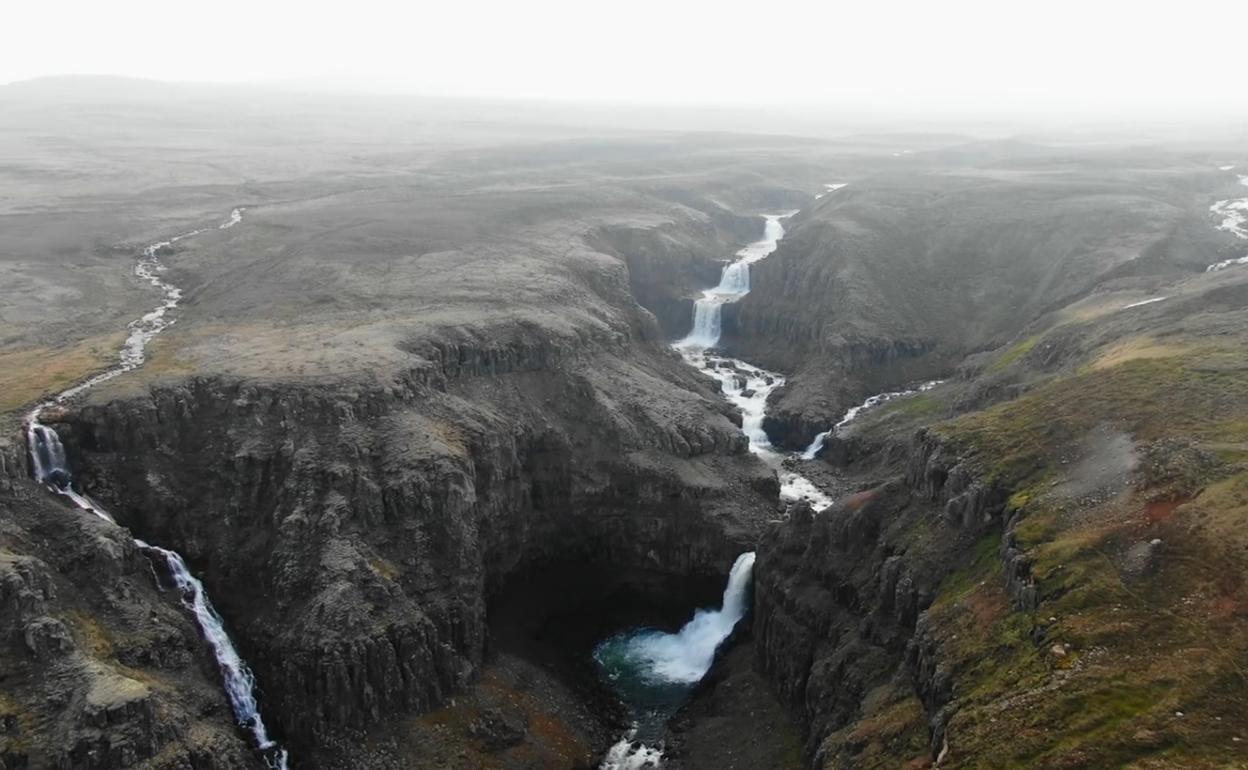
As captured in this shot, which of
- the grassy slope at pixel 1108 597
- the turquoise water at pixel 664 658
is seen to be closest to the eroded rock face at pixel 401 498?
the turquoise water at pixel 664 658

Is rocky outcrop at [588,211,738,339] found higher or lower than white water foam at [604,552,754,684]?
higher

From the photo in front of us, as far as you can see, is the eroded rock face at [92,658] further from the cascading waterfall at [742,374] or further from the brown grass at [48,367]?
the cascading waterfall at [742,374]

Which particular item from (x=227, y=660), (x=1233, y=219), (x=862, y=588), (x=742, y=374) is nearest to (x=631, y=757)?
(x=862, y=588)

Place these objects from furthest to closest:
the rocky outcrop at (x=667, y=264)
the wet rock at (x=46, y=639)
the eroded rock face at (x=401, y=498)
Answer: the rocky outcrop at (x=667, y=264) → the eroded rock face at (x=401, y=498) → the wet rock at (x=46, y=639)

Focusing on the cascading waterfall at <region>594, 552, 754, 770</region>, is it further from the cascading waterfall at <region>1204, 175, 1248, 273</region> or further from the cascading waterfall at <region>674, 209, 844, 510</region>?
the cascading waterfall at <region>1204, 175, 1248, 273</region>

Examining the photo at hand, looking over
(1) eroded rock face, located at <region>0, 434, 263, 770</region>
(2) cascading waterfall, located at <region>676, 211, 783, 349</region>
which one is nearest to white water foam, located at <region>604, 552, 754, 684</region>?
(1) eroded rock face, located at <region>0, 434, 263, 770</region>

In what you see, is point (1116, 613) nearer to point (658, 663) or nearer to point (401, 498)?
point (658, 663)

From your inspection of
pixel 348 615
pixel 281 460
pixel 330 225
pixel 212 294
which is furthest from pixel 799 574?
pixel 330 225
